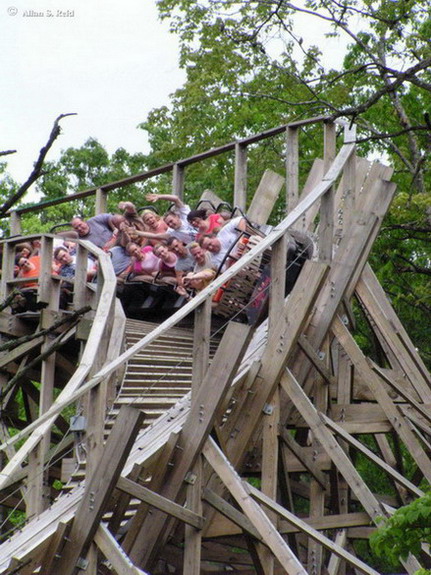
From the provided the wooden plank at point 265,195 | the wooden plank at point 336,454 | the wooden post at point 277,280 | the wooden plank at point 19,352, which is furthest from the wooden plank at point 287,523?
the wooden plank at point 265,195

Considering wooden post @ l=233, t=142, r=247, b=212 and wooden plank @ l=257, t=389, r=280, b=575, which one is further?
wooden post @ l=233, t=142, r=247, b=212

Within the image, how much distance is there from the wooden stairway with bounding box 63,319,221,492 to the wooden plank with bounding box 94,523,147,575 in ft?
2.88

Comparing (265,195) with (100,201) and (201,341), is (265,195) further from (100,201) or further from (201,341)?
(201,341)

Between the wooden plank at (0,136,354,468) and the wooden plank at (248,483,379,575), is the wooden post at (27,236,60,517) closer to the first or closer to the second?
the wooden plank at (0,136,354,468)

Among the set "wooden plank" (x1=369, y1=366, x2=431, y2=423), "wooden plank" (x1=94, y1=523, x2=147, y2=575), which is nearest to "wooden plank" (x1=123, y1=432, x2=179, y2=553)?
"wooden plank" (x1=94, y1=523, x2=147, y2=575)

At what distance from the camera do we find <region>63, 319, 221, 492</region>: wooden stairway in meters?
8.89

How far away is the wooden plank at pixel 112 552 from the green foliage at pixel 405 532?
1.52 metres

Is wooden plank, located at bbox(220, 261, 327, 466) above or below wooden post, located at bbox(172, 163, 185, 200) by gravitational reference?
below

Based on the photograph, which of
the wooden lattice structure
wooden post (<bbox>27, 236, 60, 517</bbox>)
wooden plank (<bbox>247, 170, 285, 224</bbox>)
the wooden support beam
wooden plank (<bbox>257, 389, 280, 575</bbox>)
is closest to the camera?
the wooden lattice structure

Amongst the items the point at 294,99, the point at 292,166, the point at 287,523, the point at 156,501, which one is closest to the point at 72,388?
the point at 156,501

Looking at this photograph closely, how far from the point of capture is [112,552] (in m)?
7.16

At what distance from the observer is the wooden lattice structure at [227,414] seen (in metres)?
7.38

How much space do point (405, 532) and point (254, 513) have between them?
1.07m

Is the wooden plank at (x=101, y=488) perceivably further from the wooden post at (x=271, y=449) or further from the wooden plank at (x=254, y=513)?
the wooden post at (x=271, y=449)
